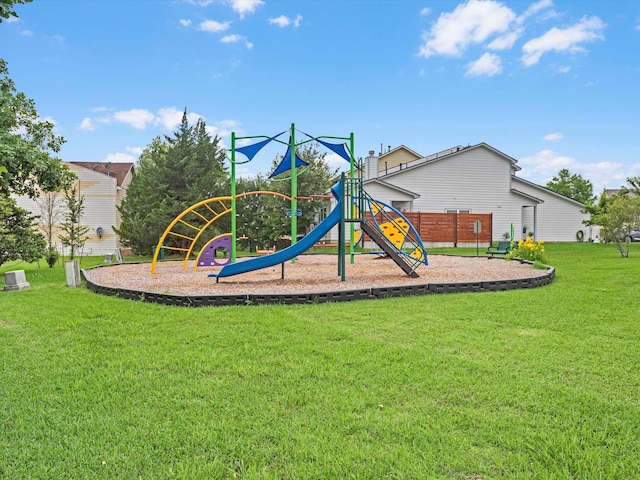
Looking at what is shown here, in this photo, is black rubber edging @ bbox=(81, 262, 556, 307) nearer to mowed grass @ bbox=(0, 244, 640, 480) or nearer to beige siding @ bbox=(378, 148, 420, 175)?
mowed grass @ bbox=(0, 244, 640, 480)

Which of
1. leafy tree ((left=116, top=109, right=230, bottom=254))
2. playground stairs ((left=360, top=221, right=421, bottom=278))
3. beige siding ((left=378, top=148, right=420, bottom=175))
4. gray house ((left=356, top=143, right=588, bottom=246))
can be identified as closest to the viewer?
playground stairs ((left=360, top=221, right=421, bottom=278))

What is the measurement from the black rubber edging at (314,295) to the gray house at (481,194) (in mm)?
19148

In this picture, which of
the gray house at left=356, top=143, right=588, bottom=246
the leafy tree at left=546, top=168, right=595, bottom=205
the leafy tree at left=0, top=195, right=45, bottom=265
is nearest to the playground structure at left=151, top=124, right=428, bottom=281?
the leafy tree at left=0, top=195, right=45, bottom=265

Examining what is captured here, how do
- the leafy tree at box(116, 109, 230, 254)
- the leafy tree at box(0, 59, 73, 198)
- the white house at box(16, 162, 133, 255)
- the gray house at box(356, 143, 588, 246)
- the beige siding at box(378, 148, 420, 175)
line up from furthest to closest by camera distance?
the beige siding at box(378, 148, 420, 175) < the white house at box(16, 162, 133, 255) < the gray house at box(356, 143, 588, 246) < the leafy tree at box(116, 109, 230, 254) < the leafy tree at box(0, 59, 73, 198)

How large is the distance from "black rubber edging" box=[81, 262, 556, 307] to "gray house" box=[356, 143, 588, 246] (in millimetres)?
19148

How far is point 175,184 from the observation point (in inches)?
832

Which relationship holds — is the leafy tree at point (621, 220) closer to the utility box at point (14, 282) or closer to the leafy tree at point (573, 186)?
the utility box at point (14, 282)

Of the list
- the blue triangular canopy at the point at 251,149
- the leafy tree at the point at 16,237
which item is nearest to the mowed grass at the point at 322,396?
the blue triangular canopy at the point at 251,149

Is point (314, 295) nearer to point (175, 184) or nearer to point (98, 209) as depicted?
point (175, 184)

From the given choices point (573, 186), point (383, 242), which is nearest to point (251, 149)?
point (383, 242)

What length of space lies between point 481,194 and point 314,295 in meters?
25.2

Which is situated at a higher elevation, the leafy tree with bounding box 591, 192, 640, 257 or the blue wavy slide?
the leafy tree with bounding box 591, 192, 640, 257

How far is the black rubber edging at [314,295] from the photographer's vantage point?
688 centimetres

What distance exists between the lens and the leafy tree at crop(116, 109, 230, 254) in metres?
20.4
